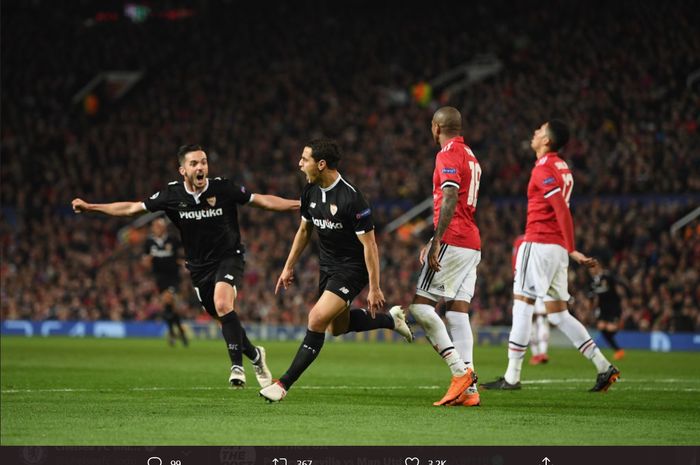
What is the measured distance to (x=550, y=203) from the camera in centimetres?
1227

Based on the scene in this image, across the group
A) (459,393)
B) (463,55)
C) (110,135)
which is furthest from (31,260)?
(459,393)

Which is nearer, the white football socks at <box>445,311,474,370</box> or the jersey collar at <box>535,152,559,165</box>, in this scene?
the white football socks at <box>445,311,474,370</box>

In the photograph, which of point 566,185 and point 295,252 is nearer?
point 295,252

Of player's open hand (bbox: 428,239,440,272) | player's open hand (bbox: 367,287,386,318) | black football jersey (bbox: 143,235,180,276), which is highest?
player's open hand (bbox: 428,239,440,272)

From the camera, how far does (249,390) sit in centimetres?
1205

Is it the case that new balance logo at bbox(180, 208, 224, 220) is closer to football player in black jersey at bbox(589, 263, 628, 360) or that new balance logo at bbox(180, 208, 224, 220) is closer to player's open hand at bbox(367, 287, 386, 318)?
player's open hand at bbox(367, 287, 386, 318)

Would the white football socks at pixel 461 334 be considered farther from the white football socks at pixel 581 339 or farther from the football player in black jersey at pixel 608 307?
the football player in black jersey at pixel 608 307

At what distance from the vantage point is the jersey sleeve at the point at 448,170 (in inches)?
409

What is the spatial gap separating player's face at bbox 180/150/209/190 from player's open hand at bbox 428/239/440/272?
2888mm

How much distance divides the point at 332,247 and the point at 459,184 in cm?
136

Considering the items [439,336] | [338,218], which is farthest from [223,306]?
[439,336]

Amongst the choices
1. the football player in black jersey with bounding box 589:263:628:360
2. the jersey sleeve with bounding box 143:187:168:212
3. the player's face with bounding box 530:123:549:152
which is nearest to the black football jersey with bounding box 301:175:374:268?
the jersey sleeve with bounding box 143:187:168:212

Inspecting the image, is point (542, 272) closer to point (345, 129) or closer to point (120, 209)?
Answer: point (120, 209)

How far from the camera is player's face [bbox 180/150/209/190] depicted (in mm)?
11758
